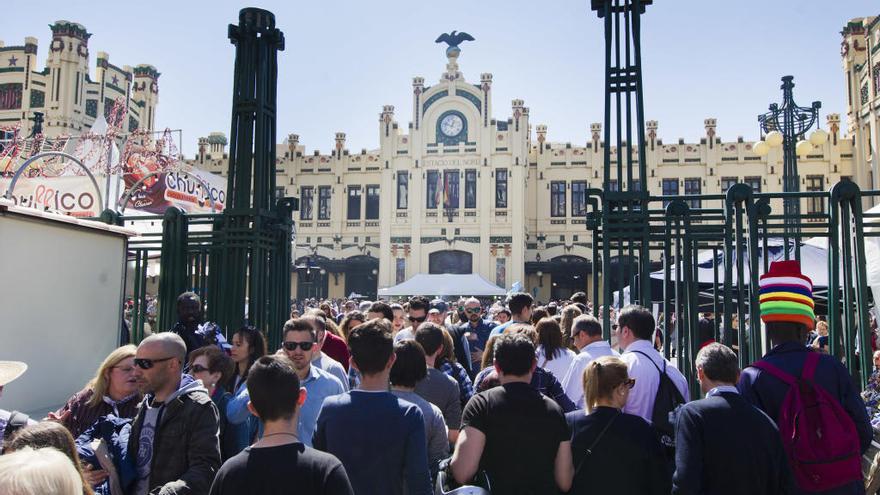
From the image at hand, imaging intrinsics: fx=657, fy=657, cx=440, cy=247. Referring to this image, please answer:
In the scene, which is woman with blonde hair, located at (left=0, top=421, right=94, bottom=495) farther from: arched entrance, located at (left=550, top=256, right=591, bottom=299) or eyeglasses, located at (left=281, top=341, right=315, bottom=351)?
arched entrance, located at (left=550, top=256, right=591, bottom=299)

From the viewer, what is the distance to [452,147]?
32875mm

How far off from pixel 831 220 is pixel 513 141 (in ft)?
89.4

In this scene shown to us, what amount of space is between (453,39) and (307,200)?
37.0 ft

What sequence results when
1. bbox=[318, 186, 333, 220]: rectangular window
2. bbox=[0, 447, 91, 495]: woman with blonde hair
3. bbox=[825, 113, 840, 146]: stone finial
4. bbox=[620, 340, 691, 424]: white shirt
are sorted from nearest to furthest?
bbox=[0, 447, 91, 495]: woman with blonde hair → bbox=[620, 340, 691, 424]: white shirt → bbox=[825, 113, 840, 146]: stone finial → bbox=[318, 186, 333, 220]: rectangular window

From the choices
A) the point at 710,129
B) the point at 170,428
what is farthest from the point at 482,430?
the point at 710,129

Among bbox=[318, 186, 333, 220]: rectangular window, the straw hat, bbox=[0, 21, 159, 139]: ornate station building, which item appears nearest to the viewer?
the straw hat

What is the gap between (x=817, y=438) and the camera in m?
3.51

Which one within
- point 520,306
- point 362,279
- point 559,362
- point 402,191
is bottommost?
point 559,362

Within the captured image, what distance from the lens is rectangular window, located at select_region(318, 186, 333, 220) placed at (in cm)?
3491

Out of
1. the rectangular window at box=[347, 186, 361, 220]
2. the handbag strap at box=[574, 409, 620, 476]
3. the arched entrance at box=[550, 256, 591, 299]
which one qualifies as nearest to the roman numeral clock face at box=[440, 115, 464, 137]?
the rectangular window at box=[347, 186, 361, 220]

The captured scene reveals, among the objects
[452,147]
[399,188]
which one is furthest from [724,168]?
[399,188]

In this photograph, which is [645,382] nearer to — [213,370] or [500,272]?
[213,370]

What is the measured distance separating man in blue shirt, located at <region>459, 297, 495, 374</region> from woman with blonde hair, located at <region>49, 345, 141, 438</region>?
14.1 ft

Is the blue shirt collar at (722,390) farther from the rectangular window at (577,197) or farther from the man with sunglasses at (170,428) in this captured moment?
the rectangular window at (577,197)
